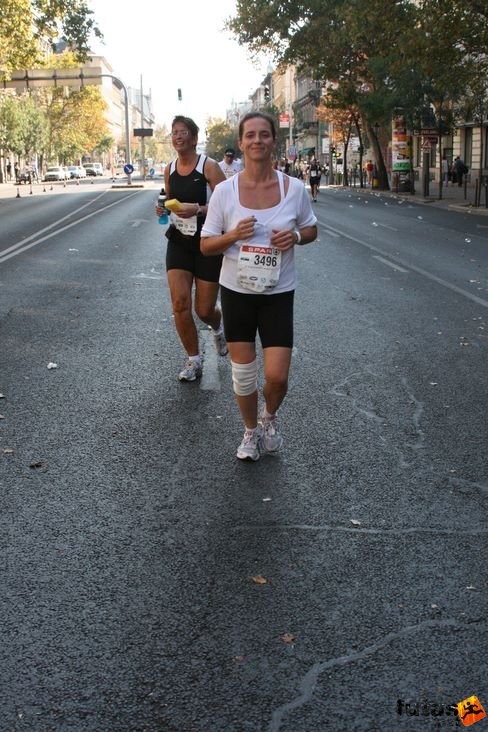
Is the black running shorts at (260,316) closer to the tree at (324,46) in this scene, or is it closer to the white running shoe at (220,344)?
the white running shoe at (220,344)

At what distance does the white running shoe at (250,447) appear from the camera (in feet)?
16.8

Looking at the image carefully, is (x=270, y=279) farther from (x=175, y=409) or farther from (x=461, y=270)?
(x=461, y=270)

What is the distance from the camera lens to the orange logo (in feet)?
8.79

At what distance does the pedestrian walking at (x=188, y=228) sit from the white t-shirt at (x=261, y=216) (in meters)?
1.57

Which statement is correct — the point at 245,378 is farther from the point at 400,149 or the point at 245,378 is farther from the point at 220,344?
the point at 400,149

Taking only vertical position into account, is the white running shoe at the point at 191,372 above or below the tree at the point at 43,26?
below

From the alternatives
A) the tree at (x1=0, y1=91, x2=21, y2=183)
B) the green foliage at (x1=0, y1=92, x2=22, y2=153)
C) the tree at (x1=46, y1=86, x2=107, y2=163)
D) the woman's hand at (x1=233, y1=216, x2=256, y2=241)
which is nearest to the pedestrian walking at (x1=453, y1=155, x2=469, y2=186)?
the woman's hand at (x1=233, y1=216, x2=256, y2=241)

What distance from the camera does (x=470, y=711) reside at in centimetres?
271

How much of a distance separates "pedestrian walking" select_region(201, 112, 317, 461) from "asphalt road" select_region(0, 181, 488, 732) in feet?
1.99

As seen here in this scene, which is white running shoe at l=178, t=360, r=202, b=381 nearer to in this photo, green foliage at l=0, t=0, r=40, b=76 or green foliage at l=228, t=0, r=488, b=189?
green foliage at l=228, t=0, r=488, b=189

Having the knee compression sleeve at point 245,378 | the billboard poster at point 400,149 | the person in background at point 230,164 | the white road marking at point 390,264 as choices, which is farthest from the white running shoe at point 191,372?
the billboard poster at point 400,149

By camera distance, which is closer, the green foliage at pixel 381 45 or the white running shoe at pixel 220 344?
the white running shoe at pixel 220 344

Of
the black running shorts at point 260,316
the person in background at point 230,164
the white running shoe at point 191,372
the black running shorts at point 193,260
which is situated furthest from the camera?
the person in background at point 230,164

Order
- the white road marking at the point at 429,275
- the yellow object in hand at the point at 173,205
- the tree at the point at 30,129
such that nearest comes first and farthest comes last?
the yellow object in hand at the point at 173,205
the white road marking at the point at 429,275
the tree at the point at 30,129
